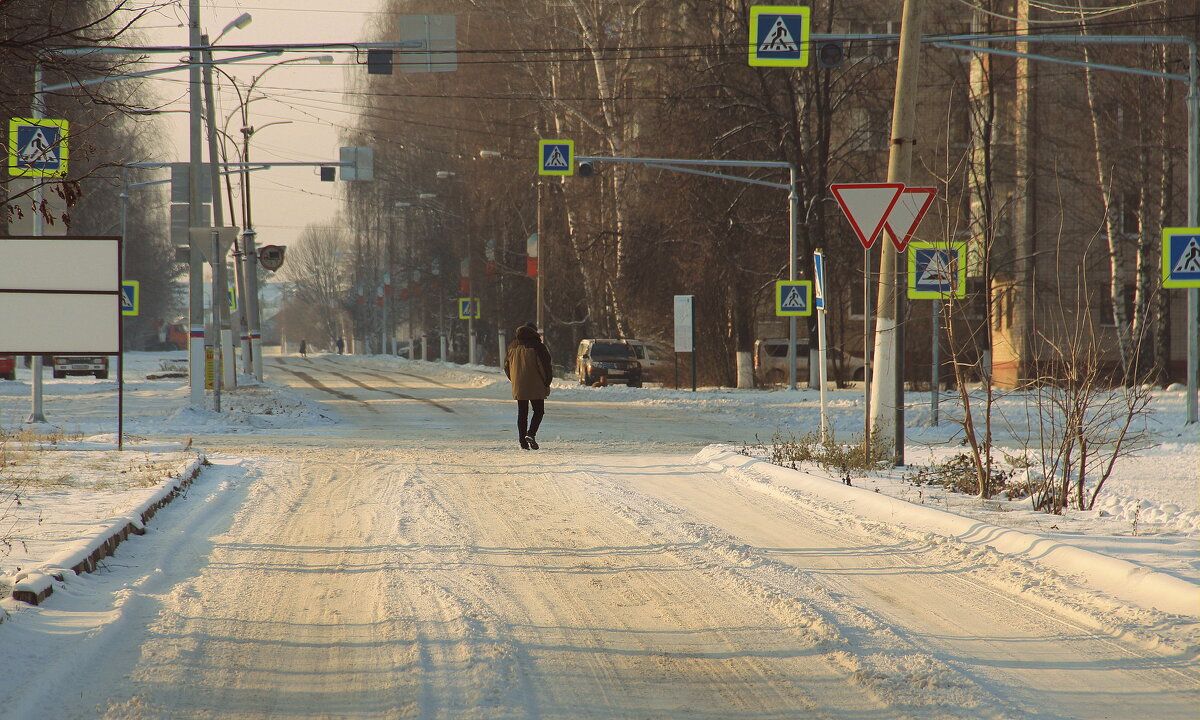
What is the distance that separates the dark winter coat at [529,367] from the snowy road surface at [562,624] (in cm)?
513

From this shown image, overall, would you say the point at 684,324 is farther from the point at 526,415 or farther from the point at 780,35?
the point at 526,415

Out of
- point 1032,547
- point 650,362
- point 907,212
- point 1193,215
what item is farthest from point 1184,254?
point 650,362

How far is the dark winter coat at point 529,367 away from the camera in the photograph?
15094mm

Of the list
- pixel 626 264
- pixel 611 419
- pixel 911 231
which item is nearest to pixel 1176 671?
pixel 911 231

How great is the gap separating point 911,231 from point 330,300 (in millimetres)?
118772

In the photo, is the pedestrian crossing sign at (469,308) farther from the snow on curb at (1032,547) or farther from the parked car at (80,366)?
the snow on curb at (1032,547)

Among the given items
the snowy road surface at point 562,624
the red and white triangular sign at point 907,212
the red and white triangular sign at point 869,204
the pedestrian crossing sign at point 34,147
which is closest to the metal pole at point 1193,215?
the red and white triangular sign at point 907,212

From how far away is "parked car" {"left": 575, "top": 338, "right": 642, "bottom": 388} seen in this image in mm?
36812

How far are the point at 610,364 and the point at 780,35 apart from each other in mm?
19671

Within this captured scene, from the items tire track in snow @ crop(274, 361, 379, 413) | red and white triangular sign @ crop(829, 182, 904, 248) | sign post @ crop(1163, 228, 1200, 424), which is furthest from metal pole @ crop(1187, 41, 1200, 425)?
tire track in snow @ crop(274, 361, 379, 413)

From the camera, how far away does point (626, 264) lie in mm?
34312

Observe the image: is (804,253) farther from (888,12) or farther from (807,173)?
(888,12)

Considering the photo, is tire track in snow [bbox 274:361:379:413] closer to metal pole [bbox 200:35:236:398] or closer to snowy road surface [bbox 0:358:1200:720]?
metal pole [bbox 200:35:236:398]

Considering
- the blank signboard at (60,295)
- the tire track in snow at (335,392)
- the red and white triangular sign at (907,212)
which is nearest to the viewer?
the red and white triangular sign at (907,212)
